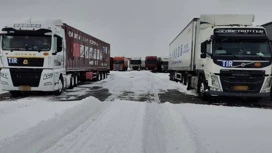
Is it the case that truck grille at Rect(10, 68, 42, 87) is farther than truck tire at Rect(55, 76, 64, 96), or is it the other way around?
truck tire at Rect(55, 76, 64, 96)

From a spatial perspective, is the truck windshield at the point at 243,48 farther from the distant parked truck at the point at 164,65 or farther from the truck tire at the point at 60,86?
the distant parked truck at the point at 164,65

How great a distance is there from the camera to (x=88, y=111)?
315 inches

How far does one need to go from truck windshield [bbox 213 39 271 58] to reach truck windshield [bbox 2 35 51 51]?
7.51m

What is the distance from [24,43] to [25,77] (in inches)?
60.3

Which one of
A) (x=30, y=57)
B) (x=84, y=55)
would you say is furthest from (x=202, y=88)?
(x=84, y=55)

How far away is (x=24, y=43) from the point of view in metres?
11.9

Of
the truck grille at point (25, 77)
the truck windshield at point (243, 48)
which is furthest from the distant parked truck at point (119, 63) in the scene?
the truck windshield at point (243, 48)

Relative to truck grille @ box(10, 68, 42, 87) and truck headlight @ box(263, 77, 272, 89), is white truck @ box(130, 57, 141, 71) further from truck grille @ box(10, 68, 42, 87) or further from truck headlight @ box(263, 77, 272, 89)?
truck headlight @ box(263, 77, 272, 89)

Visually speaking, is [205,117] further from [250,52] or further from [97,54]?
[97,54]

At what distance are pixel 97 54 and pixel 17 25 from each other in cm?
1259

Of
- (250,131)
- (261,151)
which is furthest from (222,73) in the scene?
(261,151)

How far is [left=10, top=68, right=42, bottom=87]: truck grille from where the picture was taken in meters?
11.8

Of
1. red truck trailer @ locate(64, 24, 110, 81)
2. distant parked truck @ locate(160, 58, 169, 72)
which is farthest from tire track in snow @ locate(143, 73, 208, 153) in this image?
distant parked truck @ locate(160, 58, 169, 72)

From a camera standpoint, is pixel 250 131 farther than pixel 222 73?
No
